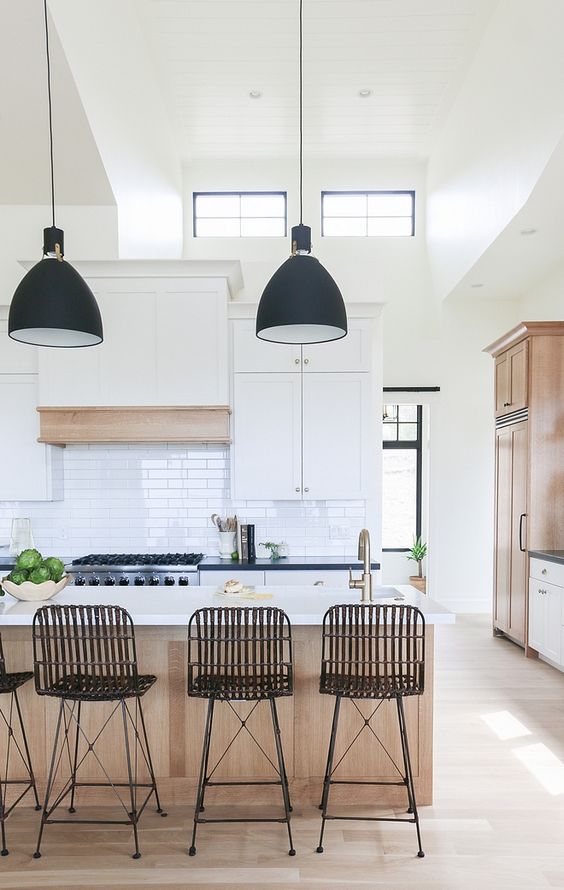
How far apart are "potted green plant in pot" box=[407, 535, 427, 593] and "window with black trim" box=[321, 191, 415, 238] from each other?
12.5 ft

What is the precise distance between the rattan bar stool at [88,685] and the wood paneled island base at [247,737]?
44 mm

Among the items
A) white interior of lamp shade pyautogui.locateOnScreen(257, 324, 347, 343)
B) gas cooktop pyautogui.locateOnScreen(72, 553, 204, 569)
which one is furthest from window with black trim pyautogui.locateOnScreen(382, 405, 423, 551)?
white interior of lamp shade pyautogui.locateOnScreen(257, 324, 347, 343)

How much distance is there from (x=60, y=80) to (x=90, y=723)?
3654 millimetres

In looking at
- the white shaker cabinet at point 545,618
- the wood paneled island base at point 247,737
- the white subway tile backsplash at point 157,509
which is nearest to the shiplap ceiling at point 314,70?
the white subway tile backsplash at point 157,509

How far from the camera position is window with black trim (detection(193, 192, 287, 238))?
741 cm

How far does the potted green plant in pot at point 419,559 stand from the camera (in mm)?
7949

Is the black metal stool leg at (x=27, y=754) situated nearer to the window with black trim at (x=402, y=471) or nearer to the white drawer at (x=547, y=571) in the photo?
the white drawer at (x=547, y=571)

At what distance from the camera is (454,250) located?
6.43m

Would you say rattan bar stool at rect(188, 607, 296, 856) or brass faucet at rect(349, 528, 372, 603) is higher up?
brass faucet at rect(349, 528, 372, 603)

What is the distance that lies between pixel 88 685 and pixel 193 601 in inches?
23.1

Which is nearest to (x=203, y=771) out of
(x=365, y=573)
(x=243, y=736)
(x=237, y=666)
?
(x=243, y=736)

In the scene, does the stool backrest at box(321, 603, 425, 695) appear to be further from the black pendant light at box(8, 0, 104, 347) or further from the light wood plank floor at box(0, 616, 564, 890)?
the black pendant light at box(8, 0, 104, 347)

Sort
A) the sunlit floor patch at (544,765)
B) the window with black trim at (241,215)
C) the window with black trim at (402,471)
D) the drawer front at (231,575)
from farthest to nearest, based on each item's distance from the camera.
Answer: the window with black trim at (402,471), the window with black trim at (241,215), the drawer front at (231,575), the sunlit floor patch at (544,765)

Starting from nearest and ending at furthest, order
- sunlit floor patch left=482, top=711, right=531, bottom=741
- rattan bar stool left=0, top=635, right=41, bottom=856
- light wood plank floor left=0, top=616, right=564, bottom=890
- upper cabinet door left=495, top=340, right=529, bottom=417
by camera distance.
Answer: light wood plank floor left=0, top=616, right=564, bottom=890
rattan bar stool left=0, top=635, right=41, bottom=856
sunlit floor patch left=482, top=711, right=531, bottom=741
upper cabinet door left=495, top=340, right=529, bottom=417
